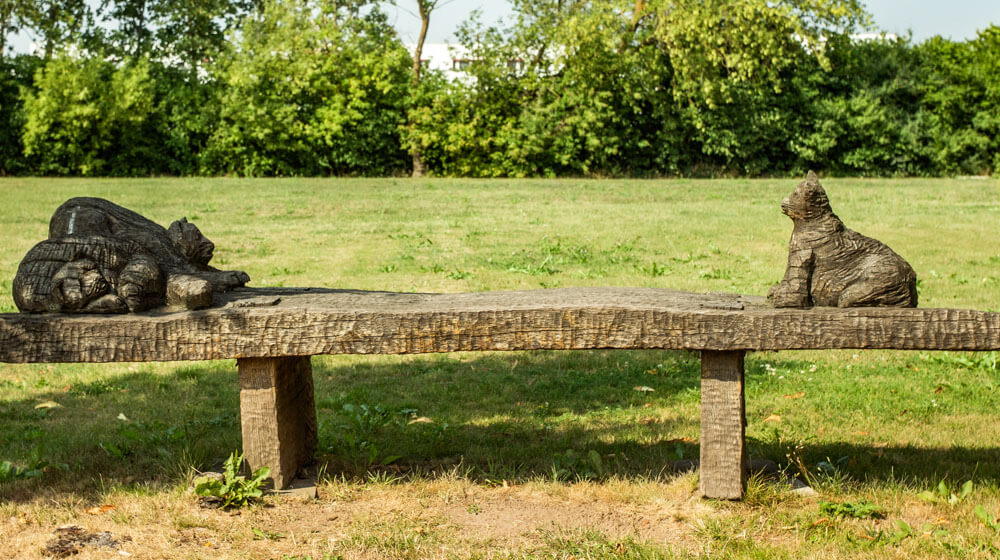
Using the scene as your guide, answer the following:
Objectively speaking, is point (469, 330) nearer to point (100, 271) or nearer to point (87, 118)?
point (100, 271)

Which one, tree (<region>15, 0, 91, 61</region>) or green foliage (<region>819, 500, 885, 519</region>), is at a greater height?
tree (<region>15, 0, 91, 61</region>)

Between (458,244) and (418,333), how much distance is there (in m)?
8.16

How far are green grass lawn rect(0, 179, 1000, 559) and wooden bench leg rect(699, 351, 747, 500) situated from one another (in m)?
0.10

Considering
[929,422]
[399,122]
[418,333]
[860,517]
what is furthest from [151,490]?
[399,122]

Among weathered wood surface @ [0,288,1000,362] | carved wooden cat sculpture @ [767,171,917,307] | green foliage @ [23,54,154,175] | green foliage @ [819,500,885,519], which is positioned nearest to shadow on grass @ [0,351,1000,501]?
green foliage @ [819,500,885,519]

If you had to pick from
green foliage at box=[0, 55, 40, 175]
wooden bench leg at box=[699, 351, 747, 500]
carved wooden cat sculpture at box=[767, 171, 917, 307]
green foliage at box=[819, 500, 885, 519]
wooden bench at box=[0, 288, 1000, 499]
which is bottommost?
green foliage at box=[819, 500, 885, 519]

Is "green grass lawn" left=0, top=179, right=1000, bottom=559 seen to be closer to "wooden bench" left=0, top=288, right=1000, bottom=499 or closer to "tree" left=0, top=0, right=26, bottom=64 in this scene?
"wooden bench" left=0, top=288, right=1000, bottom=499

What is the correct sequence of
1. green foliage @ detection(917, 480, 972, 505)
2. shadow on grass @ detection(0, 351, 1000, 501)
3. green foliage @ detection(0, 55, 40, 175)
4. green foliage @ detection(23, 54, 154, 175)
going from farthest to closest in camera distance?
green foliage @ detection(0, 55, 40, 175), green foliage @ detection(23, 54, 154, 175), shadow on grass @ detection(0, 351, 1000, 501), green foliage @ detection(917, 480, 972, 505)

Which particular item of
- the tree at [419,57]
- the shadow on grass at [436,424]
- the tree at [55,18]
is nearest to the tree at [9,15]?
the tree at [55,18]

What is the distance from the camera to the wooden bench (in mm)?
3633

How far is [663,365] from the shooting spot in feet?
21.2

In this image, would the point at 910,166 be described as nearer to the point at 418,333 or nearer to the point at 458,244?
the point at 458,244

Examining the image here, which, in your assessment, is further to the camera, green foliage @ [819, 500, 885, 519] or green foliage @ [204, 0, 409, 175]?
green foliage @ [204, 0, 409, 175]

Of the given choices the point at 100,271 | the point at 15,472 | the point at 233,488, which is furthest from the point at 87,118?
the point at 233,488
